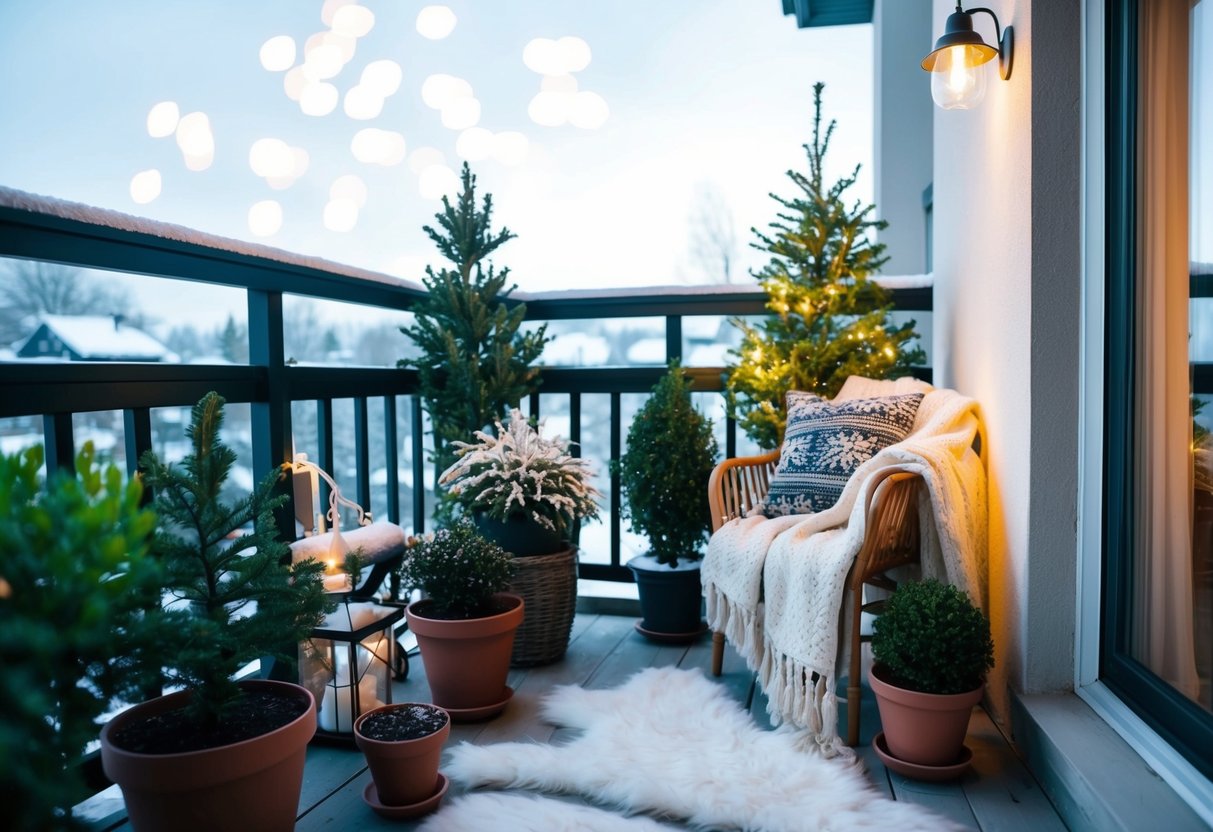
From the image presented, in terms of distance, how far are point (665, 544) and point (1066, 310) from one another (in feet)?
4.80

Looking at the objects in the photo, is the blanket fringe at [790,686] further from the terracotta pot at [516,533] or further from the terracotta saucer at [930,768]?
the terracotta pot at [516,533]

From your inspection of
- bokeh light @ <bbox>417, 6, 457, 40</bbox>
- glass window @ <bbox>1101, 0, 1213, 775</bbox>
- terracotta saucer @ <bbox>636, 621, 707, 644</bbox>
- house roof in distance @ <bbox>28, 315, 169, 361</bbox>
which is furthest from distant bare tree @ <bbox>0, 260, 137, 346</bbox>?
glass window @ <bbox>1101, 0, 1213, 775</bbox>

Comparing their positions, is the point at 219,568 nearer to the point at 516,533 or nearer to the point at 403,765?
the point at 403,765

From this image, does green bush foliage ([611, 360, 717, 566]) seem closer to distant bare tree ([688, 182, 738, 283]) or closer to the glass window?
the glass window

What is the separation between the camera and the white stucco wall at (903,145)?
19.4 ft

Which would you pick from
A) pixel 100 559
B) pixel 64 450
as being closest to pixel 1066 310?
pixel 100 559

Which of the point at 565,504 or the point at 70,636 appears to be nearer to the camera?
the point at 70,636

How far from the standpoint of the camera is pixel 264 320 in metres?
2.25

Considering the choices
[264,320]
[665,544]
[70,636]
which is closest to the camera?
[70,636]

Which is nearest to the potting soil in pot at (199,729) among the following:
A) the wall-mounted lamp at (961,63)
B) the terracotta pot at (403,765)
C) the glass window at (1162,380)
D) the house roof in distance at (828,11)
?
the terracotta pot at (403,765)

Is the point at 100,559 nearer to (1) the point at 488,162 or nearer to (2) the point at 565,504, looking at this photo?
(2) the point at 565,504

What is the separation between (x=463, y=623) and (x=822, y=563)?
3.10ft

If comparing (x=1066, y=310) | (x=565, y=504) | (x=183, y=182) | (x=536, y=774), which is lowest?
(x=536, y=774)

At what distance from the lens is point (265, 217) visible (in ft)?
12.1
